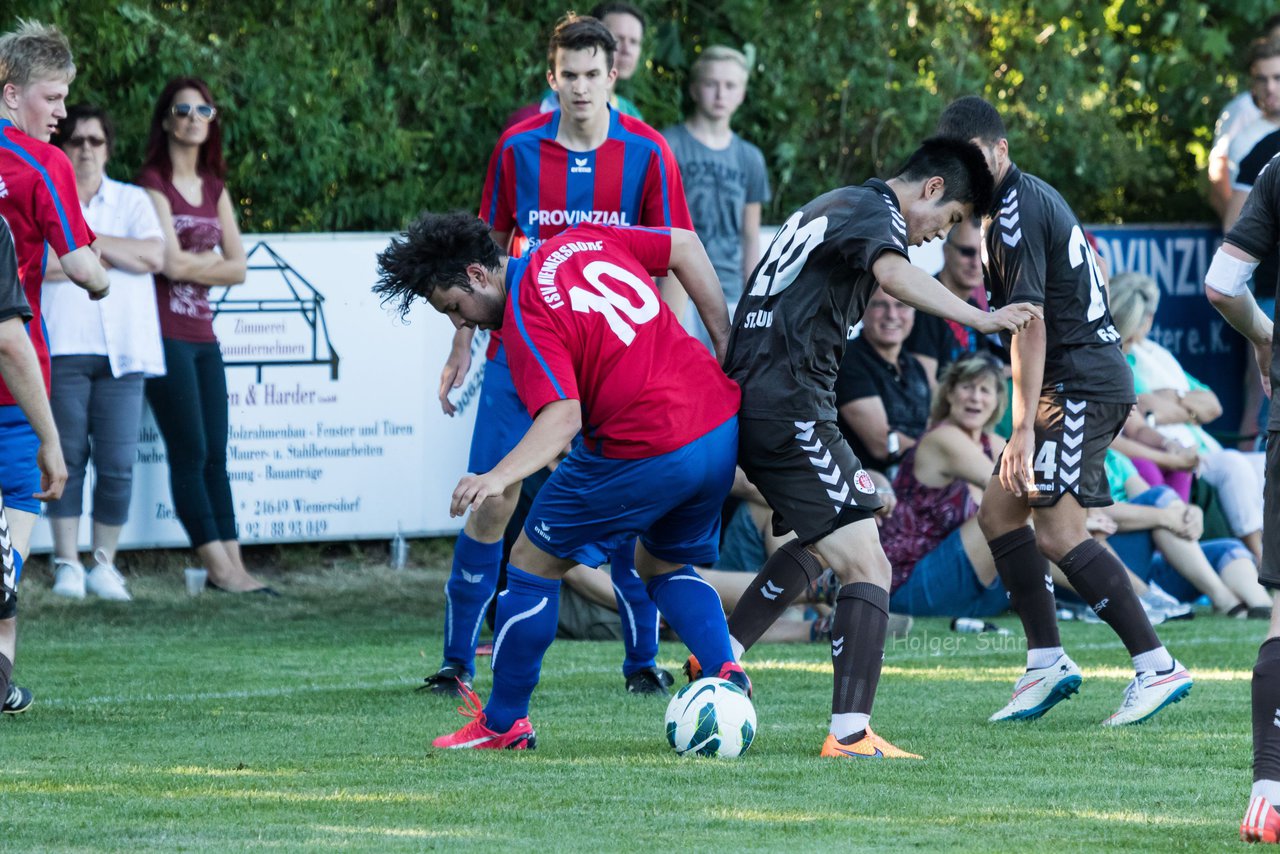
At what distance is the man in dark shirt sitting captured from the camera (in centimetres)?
1006

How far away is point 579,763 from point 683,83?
8018 mm

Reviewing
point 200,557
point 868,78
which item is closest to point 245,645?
point 200,557

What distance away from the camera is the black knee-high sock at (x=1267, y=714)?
4.27 m

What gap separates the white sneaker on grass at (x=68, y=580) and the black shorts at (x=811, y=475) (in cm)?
519

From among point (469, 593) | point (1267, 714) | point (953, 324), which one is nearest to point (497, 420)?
point (469, 593)

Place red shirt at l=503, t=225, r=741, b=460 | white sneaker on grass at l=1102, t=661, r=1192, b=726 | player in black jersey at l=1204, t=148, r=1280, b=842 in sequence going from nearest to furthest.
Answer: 1. player in black jersey at l=1204, t=148, r=1280, b=842
2. red shirt at l=503, t=225, r=741, b=460
3. white sneaker on grass at l=1102, t=661, r=1192, b=726

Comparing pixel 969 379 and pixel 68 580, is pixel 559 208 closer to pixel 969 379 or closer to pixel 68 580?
pixel 969 379

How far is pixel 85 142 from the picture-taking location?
9.53 metres

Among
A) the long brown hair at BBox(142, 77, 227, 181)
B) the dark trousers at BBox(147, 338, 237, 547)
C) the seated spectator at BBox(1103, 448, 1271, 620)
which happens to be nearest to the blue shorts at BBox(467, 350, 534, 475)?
the dark trousers at BBox(147, 338, 237, 547)

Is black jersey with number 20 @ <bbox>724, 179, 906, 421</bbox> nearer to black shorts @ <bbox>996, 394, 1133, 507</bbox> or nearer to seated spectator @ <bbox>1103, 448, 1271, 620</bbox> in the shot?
black shorts @ <bbox>996, 394, 1133, 507</bbox>

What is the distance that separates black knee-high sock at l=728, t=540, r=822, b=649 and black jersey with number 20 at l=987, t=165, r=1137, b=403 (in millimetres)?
992

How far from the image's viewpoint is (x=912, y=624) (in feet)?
30.7

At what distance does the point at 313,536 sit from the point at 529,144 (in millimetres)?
3960

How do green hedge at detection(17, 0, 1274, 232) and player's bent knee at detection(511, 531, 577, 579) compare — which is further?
green hedge at detection(17, 0, 1274, 232)
